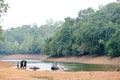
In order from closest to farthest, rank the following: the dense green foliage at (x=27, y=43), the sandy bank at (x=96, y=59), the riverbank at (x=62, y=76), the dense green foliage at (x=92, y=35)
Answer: the riverbank at (x=62, y=76)
the sandy bank at (x=96, y=59)
the dense green foliage at (x=92, y=35)
the dense green foliage at (x=27, y=43)

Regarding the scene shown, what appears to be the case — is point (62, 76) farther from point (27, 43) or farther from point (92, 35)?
point (27, 43)

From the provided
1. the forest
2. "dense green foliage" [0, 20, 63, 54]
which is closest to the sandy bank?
the forest

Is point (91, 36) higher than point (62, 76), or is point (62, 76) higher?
point (91, 36)

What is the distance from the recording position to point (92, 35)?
317 ft

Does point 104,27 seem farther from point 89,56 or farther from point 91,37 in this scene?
point 89,56

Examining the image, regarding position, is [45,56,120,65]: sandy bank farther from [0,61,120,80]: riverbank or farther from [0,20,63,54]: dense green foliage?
[0,20,63,54]: dense green foliage

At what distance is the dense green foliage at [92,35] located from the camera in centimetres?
9075

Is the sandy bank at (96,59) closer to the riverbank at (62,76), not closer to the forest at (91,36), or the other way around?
the forest at (91,36)

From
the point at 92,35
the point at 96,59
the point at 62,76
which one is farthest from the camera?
the point at 92,35

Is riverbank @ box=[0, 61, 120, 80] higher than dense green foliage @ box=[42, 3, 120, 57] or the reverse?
the reverse

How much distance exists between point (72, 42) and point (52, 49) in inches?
421

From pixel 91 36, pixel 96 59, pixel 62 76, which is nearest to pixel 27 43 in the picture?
pixel 91 36

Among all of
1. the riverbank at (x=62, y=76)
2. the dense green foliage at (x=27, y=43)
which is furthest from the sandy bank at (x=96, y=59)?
the dense green foliage at (x=27, y=43)

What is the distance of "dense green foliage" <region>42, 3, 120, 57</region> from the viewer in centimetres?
9075
